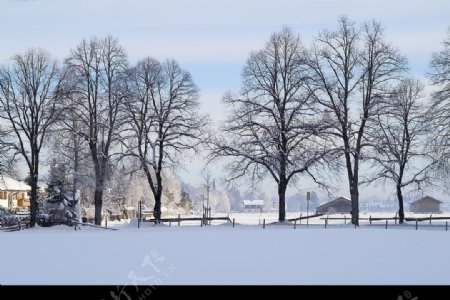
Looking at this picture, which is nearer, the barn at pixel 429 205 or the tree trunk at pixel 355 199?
the tree trunk at pixel 355 199

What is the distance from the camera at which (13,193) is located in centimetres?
8644

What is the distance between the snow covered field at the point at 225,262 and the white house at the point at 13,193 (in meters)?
56.6

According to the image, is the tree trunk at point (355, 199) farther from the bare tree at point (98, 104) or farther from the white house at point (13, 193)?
the white house at point (13, 193)

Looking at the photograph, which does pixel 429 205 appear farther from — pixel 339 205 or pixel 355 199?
pixel 355 199

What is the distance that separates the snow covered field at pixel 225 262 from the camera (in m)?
15.2

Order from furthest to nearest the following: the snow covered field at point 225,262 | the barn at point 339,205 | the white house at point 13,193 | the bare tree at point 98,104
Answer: the barn at point 339,205
the white house at point 13,193
the bare tree at point 98,104
the snow covered field at point 225,262

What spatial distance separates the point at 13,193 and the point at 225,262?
75213 mm

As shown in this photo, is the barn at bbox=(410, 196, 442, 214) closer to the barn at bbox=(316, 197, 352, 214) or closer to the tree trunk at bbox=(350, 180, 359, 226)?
the barn at bbox=(316, 197, 352, 214)

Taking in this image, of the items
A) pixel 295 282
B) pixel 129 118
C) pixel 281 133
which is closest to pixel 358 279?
pixel 295 282

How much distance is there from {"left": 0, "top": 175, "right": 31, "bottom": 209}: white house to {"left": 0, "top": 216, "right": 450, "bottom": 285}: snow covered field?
56555 millimetres

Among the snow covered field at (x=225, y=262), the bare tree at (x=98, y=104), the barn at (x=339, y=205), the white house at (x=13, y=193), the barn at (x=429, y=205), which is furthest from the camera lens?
the barn at (x=429, y=205)

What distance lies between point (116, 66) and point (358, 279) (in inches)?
1361

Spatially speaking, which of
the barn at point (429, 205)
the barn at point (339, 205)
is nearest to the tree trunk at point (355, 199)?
the barn at point (339, 205)

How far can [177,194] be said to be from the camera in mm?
126438
